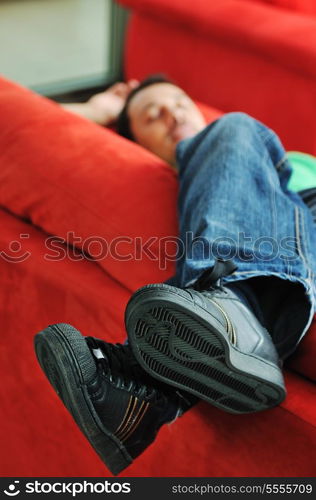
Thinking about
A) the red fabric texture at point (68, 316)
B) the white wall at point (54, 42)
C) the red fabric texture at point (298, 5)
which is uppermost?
the red fabric texture at point (298, 5)

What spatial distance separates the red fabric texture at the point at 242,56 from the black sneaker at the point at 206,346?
1040 millimetres

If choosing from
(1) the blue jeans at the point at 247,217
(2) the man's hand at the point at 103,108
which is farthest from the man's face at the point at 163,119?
(1) the blue jeans at the point at 247,217

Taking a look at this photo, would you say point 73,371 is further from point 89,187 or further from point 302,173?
point 302,173

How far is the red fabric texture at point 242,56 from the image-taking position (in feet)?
5.52

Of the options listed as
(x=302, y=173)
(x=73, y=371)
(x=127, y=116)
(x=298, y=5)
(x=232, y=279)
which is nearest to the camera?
(x=73, y=371)

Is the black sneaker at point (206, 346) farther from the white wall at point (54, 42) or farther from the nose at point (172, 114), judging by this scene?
the white wall at point (54, 42)

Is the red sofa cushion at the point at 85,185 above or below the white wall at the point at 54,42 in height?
above

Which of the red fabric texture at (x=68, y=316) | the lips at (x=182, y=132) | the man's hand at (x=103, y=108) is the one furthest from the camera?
the man's hand at (x=103, y=108)

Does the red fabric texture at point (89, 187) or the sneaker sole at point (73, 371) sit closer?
the sneaker sole at point (73, 371)

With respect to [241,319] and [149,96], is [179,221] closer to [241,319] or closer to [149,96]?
[241,319]

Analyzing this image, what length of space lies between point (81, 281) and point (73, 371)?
0.23 meters

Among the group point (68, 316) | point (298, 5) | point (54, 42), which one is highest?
point (298, 5)

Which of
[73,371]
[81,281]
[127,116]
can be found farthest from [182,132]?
[73,371]

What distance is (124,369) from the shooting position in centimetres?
80
